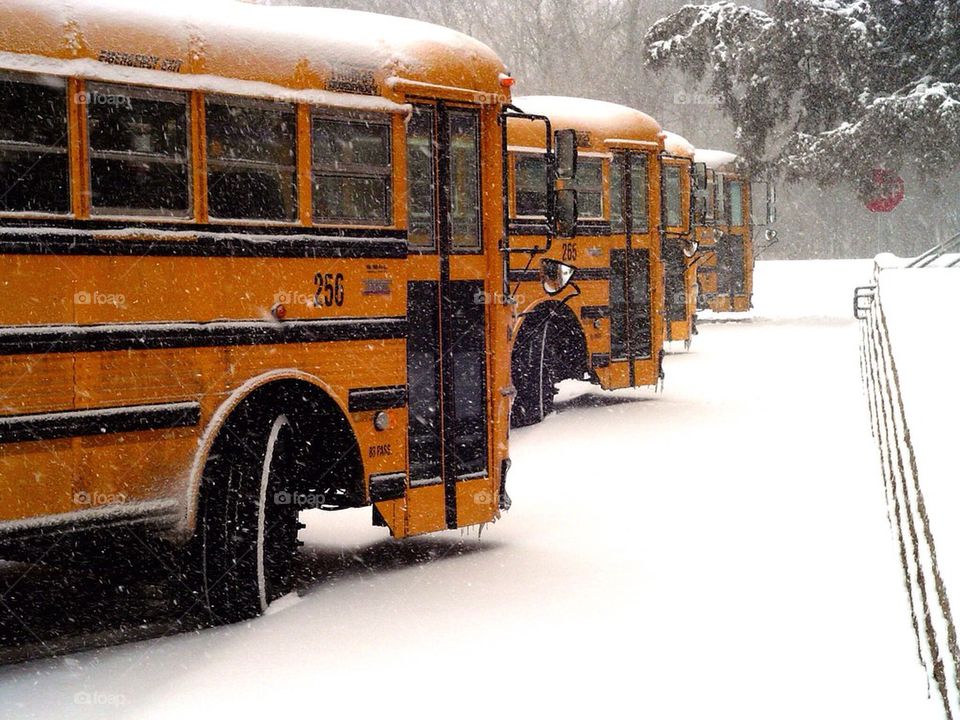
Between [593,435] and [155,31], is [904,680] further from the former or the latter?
[593,435]

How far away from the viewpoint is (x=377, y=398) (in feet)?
25.0

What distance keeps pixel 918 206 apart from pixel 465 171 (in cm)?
4636

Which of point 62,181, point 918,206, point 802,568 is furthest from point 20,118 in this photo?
point 918,206

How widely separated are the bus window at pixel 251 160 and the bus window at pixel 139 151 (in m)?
0.17

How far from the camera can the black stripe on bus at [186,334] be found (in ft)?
20.0

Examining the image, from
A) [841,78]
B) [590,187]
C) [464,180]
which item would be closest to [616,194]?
[590,187]

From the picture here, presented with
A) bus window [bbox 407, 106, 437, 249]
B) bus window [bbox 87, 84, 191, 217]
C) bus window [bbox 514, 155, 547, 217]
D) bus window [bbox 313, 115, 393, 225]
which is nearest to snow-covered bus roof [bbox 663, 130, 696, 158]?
bus window [bbox 514, 155, 547, 217]

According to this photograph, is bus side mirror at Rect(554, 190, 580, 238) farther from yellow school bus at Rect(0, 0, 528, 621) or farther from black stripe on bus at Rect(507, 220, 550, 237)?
black stripe on bus at Rect(507, 220, 550, 237)

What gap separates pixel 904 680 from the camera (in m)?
5.64

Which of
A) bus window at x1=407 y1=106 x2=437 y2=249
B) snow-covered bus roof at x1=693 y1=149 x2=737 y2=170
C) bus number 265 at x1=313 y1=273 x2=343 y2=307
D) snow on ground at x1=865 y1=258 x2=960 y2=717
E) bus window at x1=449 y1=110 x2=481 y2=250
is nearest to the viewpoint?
snow on ground at x1=865 y1=258 x2=960 y2=717

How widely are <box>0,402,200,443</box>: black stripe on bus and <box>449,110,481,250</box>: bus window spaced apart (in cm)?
221

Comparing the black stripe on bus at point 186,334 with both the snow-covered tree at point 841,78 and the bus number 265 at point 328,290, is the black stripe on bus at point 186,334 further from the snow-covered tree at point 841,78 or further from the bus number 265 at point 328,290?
the snow-covered tree at point 841,78

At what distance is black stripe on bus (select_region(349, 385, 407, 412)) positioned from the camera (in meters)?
7.48

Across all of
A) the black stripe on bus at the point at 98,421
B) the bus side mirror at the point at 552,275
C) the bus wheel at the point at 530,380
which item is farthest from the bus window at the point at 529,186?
the black stripe on bus at the point at 98,421
